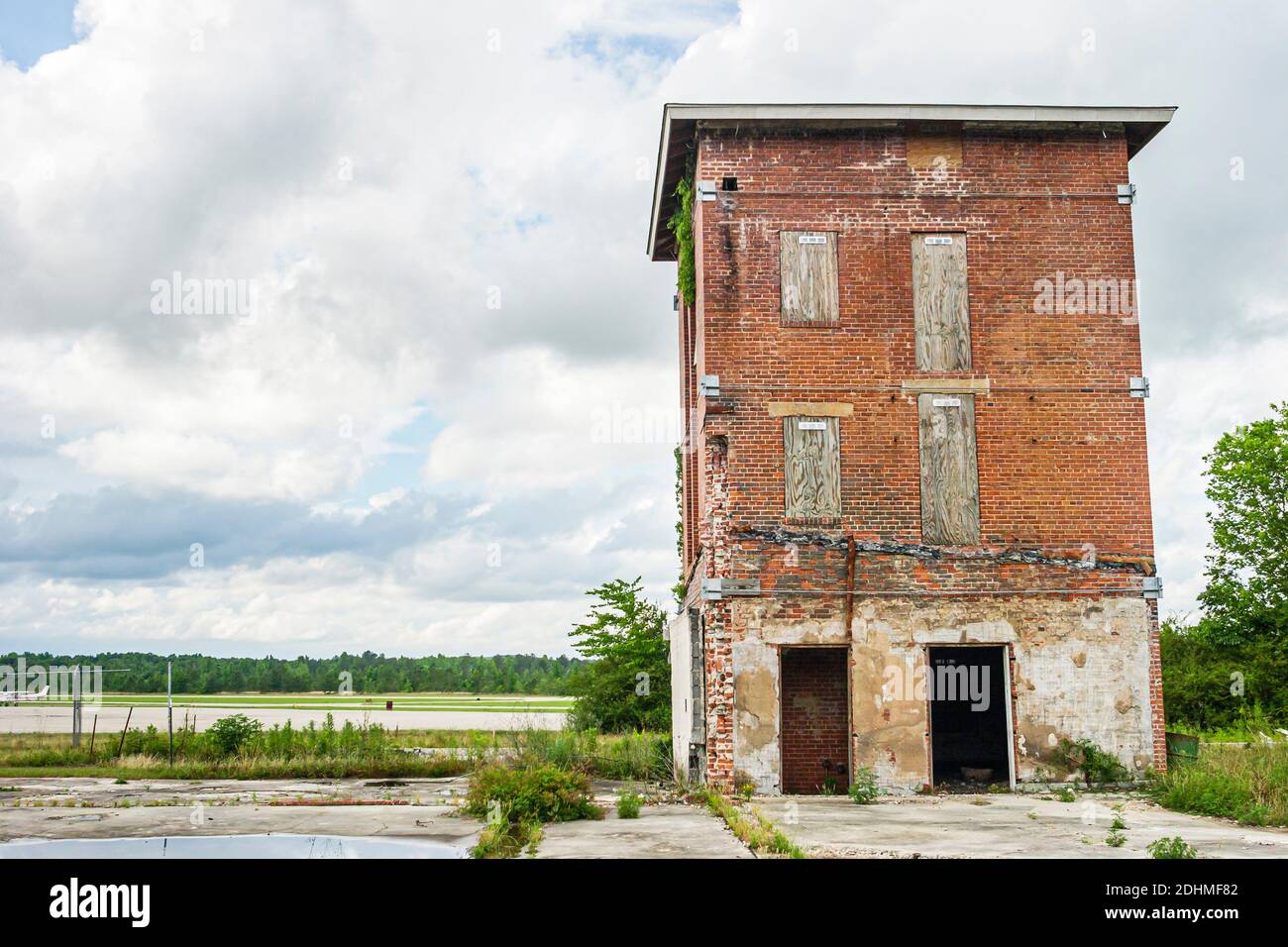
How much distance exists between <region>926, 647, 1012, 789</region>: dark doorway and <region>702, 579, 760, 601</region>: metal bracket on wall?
3.71 metres

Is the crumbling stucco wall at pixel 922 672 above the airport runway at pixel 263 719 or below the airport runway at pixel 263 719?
above

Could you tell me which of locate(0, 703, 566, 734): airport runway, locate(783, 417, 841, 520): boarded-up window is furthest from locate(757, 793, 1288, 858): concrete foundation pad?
locate(0, 703, 566, 734): airport runway

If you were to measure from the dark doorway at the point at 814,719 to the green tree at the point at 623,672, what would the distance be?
1194 centimetres

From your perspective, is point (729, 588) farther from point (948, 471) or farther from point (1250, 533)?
point (1250, 533)

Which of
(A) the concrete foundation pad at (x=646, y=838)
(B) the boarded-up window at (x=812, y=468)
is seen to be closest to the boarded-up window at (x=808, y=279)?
(B) the boarded-up window at (x=812, y=468)

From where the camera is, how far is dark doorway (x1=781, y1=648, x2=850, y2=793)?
18953 millimetres

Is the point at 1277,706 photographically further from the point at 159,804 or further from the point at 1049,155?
the point at 159,804

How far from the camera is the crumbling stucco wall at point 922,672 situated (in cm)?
1777

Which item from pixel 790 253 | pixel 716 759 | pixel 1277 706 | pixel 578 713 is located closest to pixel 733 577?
pixel 716 759

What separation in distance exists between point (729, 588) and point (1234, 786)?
734cm

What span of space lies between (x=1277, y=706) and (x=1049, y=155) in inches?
781

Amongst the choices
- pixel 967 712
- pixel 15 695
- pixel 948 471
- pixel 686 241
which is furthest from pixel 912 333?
pixel 15 695

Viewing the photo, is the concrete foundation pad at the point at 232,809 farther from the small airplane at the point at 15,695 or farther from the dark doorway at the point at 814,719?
the small airplane at the point at 15,695

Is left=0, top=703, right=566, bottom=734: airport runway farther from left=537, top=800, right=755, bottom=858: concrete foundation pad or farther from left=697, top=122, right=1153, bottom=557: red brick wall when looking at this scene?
left=537, top=800, right=755, bottom=858: concrete foundation pad
